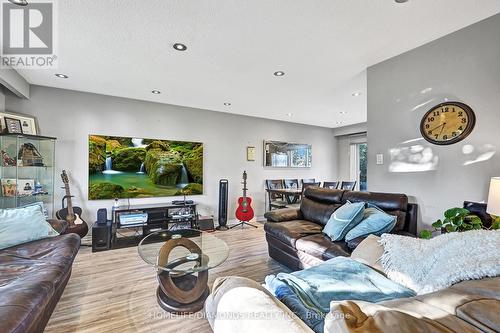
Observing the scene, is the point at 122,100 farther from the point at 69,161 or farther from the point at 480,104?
the point at 480,104

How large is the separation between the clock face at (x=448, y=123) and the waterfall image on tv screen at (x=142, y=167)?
3738 millimetres

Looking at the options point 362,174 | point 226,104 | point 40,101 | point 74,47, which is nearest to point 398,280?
point 74,47

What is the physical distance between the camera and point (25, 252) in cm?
196

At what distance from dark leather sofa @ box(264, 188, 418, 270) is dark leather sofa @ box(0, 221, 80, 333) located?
2.06 metres

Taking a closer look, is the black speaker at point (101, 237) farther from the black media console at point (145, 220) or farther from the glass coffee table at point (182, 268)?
the glass coffee table at point (182, 268)

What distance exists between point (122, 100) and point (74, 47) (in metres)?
1.74

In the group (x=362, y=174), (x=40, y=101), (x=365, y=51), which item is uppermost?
(x=365, y=51)

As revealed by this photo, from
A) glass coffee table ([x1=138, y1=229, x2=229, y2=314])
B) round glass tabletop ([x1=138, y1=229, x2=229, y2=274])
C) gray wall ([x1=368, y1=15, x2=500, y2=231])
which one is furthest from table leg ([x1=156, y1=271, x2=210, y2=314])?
gray wall ([x1=368, y1=15, x2=500, y2=231])

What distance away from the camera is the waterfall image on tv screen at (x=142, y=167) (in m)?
3.93

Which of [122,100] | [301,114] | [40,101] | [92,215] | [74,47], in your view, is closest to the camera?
[74,47]

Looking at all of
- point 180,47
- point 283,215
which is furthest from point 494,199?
point 180,47

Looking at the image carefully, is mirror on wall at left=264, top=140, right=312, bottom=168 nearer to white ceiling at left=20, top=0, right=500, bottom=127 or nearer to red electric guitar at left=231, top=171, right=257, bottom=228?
red electric guitar at left=231, top=171, right=257, bottom=228

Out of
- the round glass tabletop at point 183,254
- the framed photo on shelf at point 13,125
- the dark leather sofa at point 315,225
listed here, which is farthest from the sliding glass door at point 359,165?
the framed photo on shelf at point 13,125

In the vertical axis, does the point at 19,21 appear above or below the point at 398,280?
above
